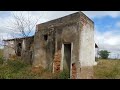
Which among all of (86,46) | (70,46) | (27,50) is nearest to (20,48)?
(27,50)

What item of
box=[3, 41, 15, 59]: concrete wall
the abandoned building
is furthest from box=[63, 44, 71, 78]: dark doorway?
box=[3, 41, 15, 59]: concrete wall

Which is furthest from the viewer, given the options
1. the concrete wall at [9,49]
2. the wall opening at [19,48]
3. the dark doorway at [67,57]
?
the concrete wall at [9,49]

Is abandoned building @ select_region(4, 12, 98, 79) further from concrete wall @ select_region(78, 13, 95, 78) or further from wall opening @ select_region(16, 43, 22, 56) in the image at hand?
wall opening @ select_region(16, 43, 22, 56)

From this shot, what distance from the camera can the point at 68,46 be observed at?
11.6m

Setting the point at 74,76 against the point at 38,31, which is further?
the point at 38,31

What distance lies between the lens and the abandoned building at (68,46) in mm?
10594

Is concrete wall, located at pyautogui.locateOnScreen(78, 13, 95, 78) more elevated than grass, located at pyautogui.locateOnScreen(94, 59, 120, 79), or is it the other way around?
concrete wall, located at pyautogui.locateOnScreen(78, 13, 95, 78)

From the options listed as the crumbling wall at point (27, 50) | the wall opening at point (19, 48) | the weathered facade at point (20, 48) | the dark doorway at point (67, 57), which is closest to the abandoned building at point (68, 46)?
the dark doorway at point (67, 57)

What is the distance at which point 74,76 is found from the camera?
34.3 ft

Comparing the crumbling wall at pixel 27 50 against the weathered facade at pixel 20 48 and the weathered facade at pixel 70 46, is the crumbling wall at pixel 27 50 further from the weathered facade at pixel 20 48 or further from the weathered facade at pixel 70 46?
the weathered facade at pixel 70 46

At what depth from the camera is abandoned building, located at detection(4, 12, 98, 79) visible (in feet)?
34.8

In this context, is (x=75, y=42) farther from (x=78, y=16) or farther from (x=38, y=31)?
(x=38, y=31)
